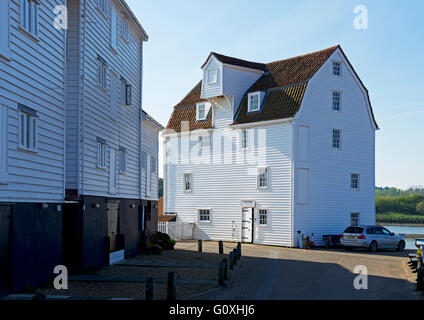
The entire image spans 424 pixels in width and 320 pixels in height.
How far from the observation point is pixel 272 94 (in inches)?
1415

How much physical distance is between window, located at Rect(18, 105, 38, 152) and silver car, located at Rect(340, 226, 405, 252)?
70.9ft

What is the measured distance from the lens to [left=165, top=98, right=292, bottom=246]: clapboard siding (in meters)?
33.8

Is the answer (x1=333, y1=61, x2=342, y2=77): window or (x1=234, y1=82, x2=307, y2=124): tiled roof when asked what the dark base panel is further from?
(x1=333, y1=61, x2=342, y2=77): window

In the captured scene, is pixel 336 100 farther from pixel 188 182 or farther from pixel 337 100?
pixel 188 182

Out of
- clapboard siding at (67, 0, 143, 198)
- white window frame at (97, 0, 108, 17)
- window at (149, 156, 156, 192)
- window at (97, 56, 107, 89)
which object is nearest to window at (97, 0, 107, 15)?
white window frame at (97, 0, 108, 17)

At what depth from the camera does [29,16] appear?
14.6 meters

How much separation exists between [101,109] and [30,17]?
21.9 feet

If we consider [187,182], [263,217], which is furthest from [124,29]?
[187,182]

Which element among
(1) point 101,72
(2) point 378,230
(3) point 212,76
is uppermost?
(3) point 212,76

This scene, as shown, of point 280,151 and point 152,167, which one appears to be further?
point 280,151

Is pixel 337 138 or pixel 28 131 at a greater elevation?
pixel 337 138

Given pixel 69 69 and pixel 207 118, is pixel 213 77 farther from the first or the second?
pixel 69 69

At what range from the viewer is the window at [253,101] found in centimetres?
3644
